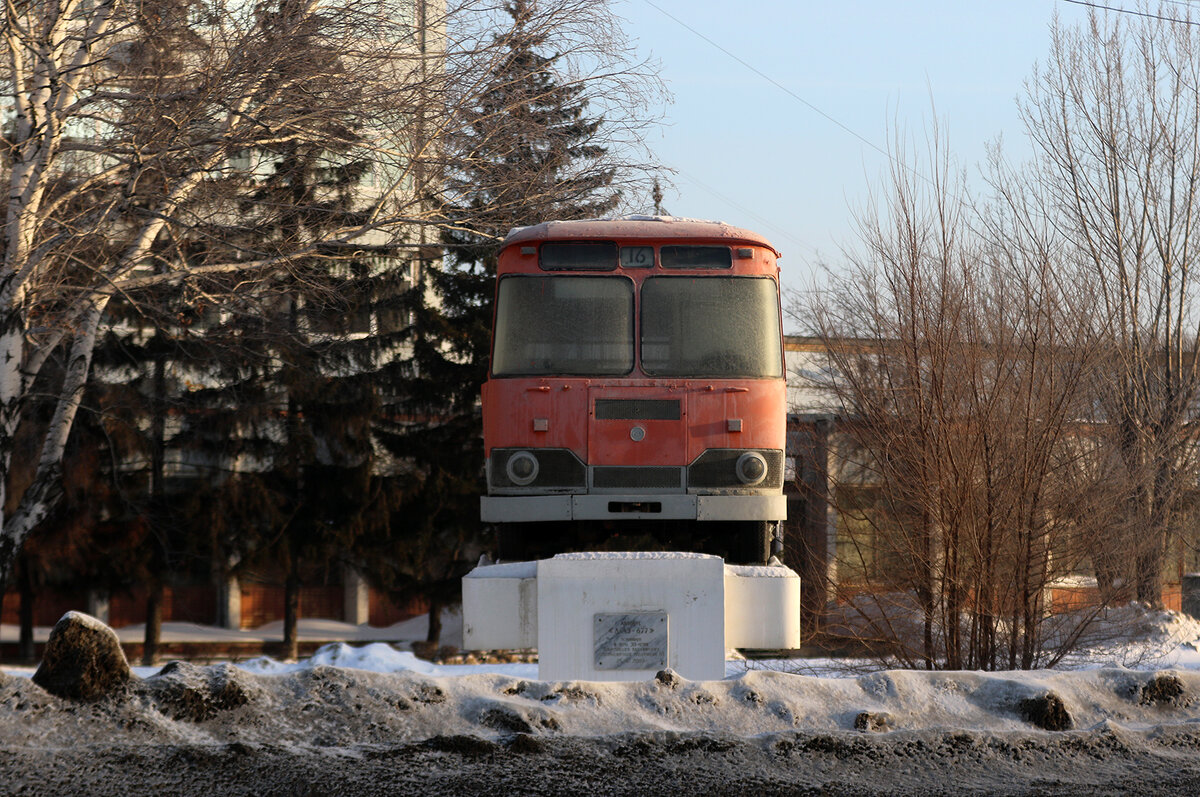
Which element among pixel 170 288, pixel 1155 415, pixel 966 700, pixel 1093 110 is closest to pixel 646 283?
pixel 966 700

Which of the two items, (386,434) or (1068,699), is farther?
(386,434)

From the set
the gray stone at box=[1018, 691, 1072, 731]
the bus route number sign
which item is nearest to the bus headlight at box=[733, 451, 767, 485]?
the bus route number sign

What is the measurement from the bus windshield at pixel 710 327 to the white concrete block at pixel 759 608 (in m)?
1.82

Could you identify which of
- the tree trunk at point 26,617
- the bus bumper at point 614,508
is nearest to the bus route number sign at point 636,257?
the bus bumper at point 614,508

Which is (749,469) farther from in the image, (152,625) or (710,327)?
(152,625)

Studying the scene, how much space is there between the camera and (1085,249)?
1947 centimetres

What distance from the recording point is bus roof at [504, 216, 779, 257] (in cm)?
873

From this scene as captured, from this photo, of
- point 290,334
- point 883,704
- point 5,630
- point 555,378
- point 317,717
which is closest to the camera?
point 317,717

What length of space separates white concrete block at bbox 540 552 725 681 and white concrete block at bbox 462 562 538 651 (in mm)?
138

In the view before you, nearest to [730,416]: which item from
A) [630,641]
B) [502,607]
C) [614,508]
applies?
[614,508]

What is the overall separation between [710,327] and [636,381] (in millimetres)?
687

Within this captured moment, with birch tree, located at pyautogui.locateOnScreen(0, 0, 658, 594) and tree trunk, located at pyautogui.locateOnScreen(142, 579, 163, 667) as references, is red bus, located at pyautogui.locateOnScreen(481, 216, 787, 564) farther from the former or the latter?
tree trunk, located at pyautogui.locateOnScreen(142, 579, 163, 667)

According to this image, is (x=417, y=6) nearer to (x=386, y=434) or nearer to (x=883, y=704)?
(x=386, y=434)

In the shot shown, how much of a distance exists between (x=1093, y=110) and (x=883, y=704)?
1796 centimetres
